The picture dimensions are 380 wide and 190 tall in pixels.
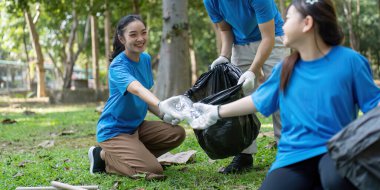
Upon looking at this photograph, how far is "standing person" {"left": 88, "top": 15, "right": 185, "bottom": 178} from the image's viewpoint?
4.09 meters

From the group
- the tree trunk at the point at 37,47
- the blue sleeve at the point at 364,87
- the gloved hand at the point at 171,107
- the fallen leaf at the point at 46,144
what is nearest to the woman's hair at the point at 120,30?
the gloved hand at the point at 171,107

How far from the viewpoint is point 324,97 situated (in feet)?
7.88

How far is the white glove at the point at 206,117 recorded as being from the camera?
282cm

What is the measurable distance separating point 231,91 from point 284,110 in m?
0.98

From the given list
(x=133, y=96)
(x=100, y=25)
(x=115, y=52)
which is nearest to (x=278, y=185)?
(x=133, y=96)

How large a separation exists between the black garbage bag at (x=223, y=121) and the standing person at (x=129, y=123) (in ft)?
1.38

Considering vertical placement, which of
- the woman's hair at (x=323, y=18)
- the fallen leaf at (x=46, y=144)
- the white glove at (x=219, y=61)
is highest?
the woman's hair at (x=323, y=18)

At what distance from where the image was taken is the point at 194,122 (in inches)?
118

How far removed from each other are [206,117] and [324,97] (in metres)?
0.72

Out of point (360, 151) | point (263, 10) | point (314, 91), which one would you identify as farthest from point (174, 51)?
point (360, 151)

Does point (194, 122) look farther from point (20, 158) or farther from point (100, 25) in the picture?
point (100, 25)

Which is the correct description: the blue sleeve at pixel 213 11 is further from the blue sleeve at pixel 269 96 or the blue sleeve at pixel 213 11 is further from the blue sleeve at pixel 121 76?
the blue sleeve at pixel 269 96

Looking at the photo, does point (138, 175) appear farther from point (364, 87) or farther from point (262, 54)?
point (364, 87)

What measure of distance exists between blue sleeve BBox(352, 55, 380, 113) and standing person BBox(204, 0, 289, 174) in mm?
1436
